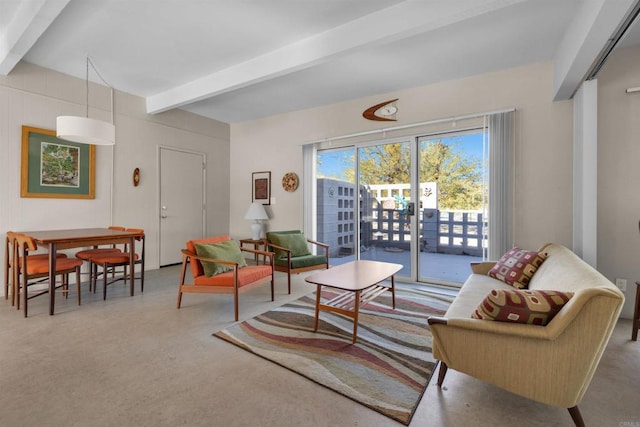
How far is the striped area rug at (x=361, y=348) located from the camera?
1801mm

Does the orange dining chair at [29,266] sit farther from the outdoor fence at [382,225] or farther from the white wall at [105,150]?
the outdoor fence at [382,225]

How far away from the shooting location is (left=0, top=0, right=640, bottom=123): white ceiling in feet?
8.00

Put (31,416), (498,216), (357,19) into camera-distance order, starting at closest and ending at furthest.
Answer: (31,416)
(357,19)
(498,216)

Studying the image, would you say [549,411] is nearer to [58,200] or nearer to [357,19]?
[357,19]

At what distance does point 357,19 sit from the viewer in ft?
8.93

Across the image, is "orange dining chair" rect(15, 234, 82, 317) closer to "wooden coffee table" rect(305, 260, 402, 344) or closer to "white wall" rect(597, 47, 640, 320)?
"wooden coffee table" rect(305, 260, 402, 344)

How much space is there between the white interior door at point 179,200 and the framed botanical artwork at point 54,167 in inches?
40.4

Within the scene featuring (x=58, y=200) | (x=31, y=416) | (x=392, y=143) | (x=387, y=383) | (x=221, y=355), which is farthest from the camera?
(x=392, y=143)

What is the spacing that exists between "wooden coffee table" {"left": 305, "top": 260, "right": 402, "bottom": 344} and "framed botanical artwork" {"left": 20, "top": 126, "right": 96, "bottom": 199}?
355cm

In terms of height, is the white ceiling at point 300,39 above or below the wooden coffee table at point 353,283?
above

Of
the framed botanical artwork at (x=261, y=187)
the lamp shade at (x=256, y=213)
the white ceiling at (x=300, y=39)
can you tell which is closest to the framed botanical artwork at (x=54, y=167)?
the white ceiling at (x=300, y=39)

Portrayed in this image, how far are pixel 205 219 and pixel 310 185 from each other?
7.13ft

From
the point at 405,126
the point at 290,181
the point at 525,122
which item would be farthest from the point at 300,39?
the point at 525,122

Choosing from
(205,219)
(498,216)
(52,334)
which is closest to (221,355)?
(52,334)
